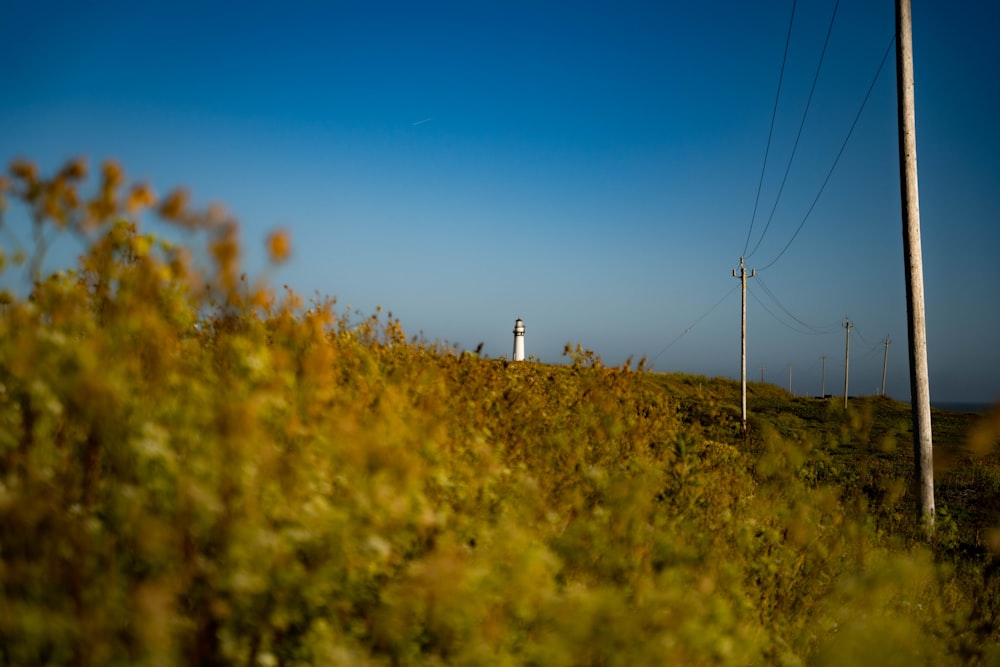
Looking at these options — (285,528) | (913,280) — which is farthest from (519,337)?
(285,528)

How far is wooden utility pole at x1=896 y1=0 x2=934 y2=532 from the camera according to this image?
7.53 m

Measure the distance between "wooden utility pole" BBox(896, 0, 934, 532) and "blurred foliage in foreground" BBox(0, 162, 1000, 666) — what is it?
4.03 metres

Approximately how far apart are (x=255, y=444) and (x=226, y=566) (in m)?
0.45

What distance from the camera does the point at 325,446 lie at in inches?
102

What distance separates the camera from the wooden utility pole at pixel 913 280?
7531 mm

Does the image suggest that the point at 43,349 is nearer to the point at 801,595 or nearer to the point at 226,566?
the point at 226,566

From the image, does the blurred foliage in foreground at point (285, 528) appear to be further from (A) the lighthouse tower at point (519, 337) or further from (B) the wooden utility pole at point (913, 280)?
(A) the lighthouse tower at point (519, 337)

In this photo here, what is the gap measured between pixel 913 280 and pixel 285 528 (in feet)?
28.3

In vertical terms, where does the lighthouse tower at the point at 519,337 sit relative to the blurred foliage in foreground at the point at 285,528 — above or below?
above

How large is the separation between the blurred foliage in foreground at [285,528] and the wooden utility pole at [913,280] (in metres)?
4.03

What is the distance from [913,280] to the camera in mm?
7617

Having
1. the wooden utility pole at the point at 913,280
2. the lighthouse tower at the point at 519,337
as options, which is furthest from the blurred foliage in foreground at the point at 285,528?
the lighthouse tower at the point at 519,337

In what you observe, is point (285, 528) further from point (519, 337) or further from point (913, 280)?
point (519, 337)

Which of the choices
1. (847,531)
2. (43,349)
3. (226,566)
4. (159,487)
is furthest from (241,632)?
(847,531)
